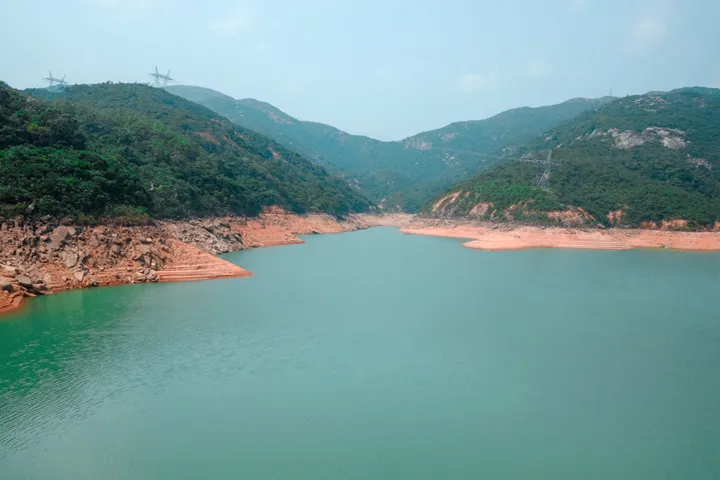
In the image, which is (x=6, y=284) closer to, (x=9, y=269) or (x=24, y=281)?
(x=24, y=281)

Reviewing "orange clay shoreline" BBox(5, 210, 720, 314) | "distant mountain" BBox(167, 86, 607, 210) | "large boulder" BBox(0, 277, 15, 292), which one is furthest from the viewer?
"distant mountain" BBox(167, 86, 607, 210)

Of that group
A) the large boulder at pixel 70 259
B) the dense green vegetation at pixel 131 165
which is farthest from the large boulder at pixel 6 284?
the dense green vegetation at pixel 131 165

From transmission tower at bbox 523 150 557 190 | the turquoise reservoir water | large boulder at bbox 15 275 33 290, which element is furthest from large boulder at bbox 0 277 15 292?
transmission tower at bbox 523 150 557 190

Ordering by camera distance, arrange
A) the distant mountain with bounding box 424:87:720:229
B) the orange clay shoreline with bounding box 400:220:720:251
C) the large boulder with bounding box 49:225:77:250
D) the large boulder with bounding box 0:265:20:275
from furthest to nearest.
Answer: the distant mountain with bounding box 424:87:720:229, the orange clay shoreline with bounding box 400:220:720:251, the large boulder with bounding box 49:225:77:250, the large boulder with bounding box 0:265:20:275

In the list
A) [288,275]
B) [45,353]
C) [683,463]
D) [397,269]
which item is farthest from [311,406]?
[397,269]

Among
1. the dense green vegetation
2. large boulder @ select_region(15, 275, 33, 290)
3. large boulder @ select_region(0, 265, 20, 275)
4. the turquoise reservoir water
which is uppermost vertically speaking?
the dense green vegetation

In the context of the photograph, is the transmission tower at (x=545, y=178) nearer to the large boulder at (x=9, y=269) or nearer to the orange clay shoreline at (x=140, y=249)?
the orange clay shoreline at (x=140, y=249)

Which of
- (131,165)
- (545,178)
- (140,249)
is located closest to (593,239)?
(545,178)

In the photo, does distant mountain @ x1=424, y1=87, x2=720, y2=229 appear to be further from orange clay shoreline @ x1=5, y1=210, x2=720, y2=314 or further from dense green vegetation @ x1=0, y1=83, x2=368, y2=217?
dense green vegetation @ x1=0, y1=83, x2=368, y2=217
